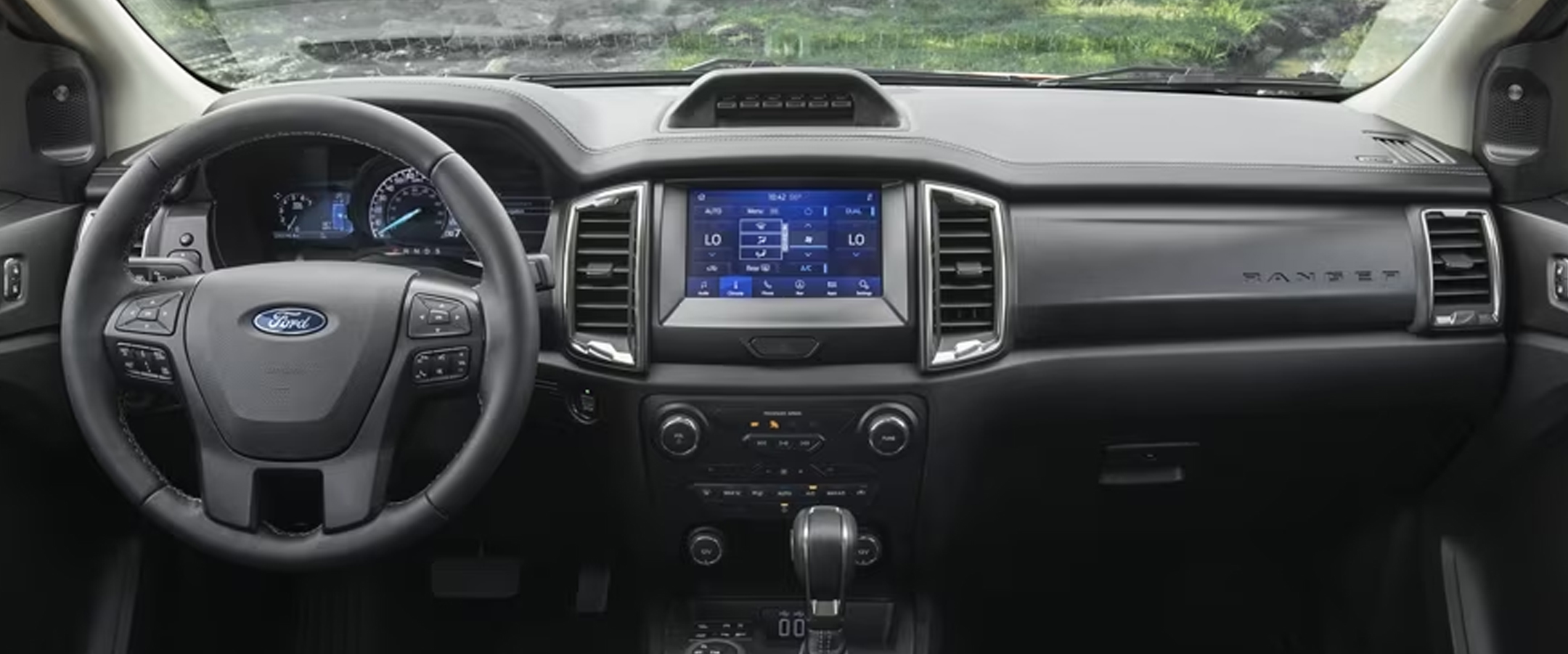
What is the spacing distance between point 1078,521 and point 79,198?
2.12 m

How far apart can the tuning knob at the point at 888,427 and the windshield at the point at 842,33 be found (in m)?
0.84

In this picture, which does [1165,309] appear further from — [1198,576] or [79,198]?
[79,198]

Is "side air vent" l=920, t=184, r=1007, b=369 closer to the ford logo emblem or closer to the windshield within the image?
the windshield

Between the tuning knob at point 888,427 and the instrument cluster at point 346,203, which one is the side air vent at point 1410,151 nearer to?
the tuning knob at point 888,427

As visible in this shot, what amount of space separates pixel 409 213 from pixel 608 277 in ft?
1.41

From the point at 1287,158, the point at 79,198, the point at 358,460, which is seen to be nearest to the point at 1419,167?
the point at 1287,158

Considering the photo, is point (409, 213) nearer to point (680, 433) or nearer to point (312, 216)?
point (312, 216)

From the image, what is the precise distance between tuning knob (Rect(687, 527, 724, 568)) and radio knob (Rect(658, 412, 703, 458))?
0.90 ft

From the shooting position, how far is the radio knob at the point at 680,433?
2705mm

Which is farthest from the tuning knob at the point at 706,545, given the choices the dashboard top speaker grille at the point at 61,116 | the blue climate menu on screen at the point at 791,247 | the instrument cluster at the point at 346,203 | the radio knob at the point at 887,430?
the dashboard top speaker grille at the point at 61,116

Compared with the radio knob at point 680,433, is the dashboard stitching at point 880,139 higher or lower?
higher

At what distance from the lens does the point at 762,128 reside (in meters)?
2.72

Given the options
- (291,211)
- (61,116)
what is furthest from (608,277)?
(61,116)

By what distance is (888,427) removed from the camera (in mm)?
2684
